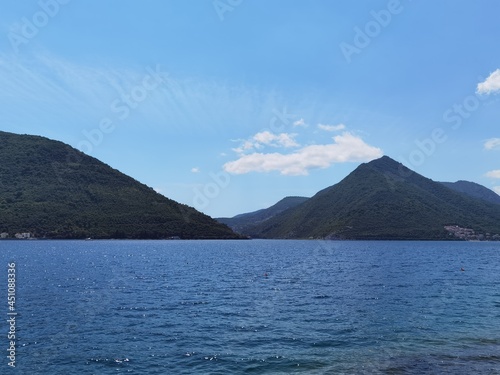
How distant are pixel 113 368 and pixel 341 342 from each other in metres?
22.0

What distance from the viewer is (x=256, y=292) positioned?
70812 mm

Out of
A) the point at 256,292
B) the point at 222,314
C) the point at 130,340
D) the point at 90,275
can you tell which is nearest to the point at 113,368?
the point at 130,340

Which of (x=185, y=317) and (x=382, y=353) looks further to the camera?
(x=185, y=317)

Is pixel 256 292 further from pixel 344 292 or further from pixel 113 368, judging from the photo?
pixel 113 368

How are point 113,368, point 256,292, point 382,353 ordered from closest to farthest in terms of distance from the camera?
point 113,368
point 382,353
point 256,292

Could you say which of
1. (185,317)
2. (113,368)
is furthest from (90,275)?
(113,368)

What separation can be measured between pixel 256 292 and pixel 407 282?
39.2 metres

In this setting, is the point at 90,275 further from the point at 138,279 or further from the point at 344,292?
the point at 344,292

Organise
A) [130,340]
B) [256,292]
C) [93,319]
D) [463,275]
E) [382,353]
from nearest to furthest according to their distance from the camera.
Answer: [382,353] < [130,340] < [93,319] < [256,292] < [463,275]

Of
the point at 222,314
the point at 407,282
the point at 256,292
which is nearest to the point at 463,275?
the point at 407,282

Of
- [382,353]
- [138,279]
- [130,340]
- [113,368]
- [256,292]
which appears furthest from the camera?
[138,279]

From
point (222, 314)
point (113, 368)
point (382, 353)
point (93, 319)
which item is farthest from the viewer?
point (222, 314)

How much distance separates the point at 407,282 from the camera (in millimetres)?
88562

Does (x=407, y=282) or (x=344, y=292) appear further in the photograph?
(x=407, y=282)
